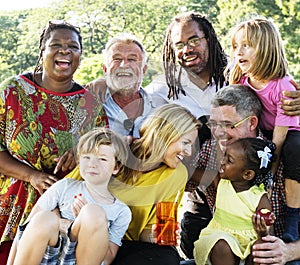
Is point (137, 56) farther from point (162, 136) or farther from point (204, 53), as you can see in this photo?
point (162, 136)

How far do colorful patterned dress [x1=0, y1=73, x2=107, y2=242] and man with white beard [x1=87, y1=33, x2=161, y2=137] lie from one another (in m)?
0.22

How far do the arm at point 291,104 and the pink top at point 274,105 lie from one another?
2 cm

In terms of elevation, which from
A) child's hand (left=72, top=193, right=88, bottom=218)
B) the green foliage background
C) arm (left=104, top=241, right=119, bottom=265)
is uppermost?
the green foliage background

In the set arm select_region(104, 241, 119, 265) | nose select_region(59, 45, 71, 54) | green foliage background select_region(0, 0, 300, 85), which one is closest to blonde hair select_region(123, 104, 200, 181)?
arm select_region(104, 241, 119, 265)

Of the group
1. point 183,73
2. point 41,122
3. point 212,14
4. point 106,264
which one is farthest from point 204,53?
point 212,14

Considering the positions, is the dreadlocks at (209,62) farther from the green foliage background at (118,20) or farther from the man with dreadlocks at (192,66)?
the green foliage background at (118,20)

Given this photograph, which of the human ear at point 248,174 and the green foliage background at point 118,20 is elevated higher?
the green foliage background at point 118,20

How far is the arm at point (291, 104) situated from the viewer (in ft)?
10.0

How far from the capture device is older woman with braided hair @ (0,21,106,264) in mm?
3152

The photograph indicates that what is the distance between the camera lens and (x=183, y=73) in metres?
3.59

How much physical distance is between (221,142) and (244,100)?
0.24 meters

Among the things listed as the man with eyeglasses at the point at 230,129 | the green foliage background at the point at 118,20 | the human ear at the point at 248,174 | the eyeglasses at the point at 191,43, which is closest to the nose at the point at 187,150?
the man with eyeglasses at the point at 230,129

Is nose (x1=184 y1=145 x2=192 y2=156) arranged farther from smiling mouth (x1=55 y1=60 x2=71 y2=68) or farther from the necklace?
smiling mouth (x1=55 y1=60 x2=71 y2=68)

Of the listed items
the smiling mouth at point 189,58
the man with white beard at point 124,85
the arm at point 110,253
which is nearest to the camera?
the arm at point 110,253
